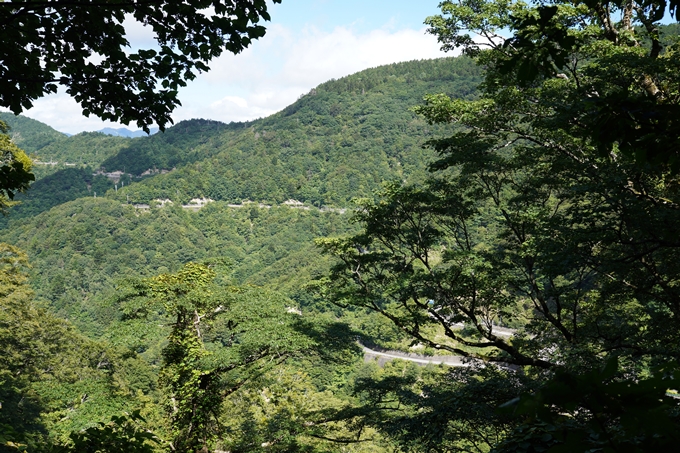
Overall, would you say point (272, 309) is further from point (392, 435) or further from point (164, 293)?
point (392, 435)

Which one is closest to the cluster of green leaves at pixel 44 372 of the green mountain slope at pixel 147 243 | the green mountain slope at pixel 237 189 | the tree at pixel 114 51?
the tree at pixel 114 51

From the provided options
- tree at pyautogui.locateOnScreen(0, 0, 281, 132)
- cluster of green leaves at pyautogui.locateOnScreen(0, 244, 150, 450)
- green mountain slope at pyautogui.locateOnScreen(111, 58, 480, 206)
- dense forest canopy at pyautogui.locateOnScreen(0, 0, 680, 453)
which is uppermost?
green mountain slope at pyautogui.locateOnScreen(111, 58, 480, 206)

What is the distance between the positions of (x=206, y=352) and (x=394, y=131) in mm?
121768

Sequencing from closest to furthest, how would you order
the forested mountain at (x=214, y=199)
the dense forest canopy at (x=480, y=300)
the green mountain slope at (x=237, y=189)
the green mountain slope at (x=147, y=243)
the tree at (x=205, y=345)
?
the dense forest canopy at (x=480, y=300), the tree at (x=205, y=345), the forested mountain at (x=214, y=199), the green mountain slope at (x=147, y=243), the green mountain slope at (x=237, y=189)

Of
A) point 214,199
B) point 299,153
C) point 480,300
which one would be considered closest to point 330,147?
point 299,153

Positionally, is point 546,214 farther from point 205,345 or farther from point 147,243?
point 147,243

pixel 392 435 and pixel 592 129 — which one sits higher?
pixel 592 129

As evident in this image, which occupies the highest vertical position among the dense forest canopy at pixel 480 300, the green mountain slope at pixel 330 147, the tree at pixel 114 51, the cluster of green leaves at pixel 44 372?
the green mountain slope at pixel 330 147

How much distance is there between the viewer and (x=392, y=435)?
6941 mm

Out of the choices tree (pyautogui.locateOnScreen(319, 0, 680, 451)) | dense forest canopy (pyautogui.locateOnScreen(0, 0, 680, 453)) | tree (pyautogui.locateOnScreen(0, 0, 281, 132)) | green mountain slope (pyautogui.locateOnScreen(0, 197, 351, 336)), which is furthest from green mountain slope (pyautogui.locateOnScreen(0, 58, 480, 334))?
tree (pyautogui.locateOnScreen(0, 0, 281, 132))

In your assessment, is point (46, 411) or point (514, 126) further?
point (46, 411)

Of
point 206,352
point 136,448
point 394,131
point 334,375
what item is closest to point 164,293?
point 206,352

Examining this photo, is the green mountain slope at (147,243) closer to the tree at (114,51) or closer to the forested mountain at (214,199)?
the forested mountain at (214,199)

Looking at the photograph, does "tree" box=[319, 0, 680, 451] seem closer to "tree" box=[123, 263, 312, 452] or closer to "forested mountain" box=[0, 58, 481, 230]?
"tree" box=[123, 263, 312, 452]
